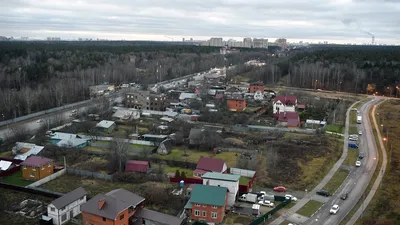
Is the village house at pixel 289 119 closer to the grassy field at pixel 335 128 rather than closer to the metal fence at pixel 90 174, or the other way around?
the grassy field at pixel 335 128

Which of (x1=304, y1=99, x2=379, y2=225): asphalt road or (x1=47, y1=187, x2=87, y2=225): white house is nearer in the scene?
(x1=47, y1=187, x2=87, y2=225): white house

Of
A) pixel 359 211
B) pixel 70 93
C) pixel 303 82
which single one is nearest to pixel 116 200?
pixel 359 211

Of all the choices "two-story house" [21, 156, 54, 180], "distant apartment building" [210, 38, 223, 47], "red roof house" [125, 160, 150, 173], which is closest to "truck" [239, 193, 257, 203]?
"red roof house" [125, 160, 150, 173]

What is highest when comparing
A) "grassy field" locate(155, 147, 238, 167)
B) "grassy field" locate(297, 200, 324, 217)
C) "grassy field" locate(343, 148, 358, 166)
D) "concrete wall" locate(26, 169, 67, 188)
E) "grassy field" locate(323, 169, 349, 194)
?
"grassy field" locate(343, 148, 358, 166)

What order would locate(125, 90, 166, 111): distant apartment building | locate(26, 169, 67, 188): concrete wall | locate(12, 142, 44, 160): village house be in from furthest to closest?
locate(125, 90, 166, 111): distant apartment building < locate(12, 142, 44, 160): village house < locate(26, 169, 67, 188): concrete wall

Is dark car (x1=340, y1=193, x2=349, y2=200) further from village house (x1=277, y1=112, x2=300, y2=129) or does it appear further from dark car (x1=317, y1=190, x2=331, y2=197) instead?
village house (x1=277, y1=112, x2=300, y2=129)

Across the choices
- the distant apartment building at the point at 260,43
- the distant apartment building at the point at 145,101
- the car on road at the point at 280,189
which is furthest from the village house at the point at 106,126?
the distant apartment building at the point at 260,43
